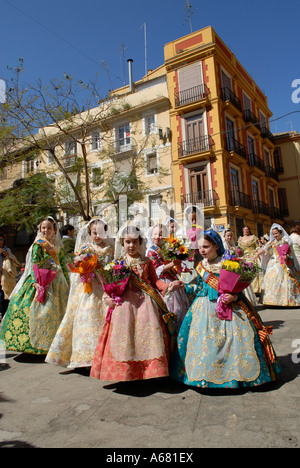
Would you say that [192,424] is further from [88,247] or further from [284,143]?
[284,143]

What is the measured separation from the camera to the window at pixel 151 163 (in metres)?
21.5

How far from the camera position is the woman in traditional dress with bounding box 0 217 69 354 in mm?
A: 4395

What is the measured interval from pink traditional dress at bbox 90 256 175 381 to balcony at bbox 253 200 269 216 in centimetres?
2176

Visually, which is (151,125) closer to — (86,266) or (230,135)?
(230,135)

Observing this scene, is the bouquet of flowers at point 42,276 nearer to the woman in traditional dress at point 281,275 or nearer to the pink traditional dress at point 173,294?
the pink traditional dress at point 173,294

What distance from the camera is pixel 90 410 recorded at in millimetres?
2678

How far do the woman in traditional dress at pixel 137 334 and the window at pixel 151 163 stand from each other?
1841 cm

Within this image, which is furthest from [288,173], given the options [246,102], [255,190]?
[246,102]

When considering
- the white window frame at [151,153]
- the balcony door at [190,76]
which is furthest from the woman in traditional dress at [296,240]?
the balcony door at [190,76]

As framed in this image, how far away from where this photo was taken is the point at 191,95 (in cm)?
2084

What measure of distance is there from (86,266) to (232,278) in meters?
1.72

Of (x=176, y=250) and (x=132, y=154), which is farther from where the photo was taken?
(x=132, y=154)
